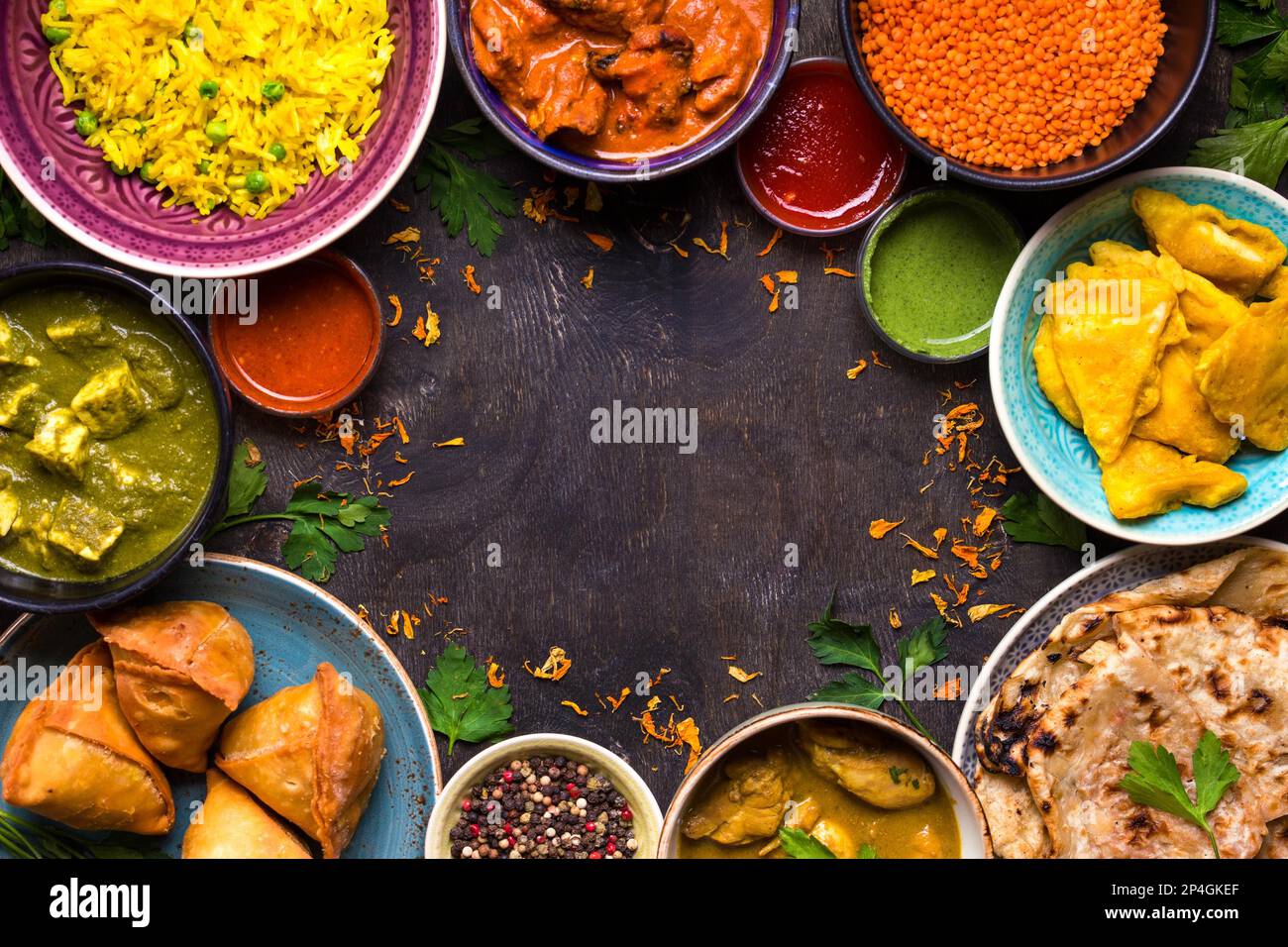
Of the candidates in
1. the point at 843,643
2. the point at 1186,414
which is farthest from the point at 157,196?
the point at 1186,414

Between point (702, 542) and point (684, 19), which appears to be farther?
point (702, 542)

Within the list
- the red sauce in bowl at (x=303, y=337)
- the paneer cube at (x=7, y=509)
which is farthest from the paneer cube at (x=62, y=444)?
the red sauce in bowl at (x=303, y=337)

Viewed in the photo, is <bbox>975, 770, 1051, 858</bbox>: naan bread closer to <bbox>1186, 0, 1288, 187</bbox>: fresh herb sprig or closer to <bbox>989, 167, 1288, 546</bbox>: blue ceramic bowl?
<bbox>989, 167, 1288, 546</bbox>: blue ceramic bowl

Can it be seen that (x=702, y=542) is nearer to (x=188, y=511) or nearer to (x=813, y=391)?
(x=813, y=391)

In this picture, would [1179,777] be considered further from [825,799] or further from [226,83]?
[226,83]
